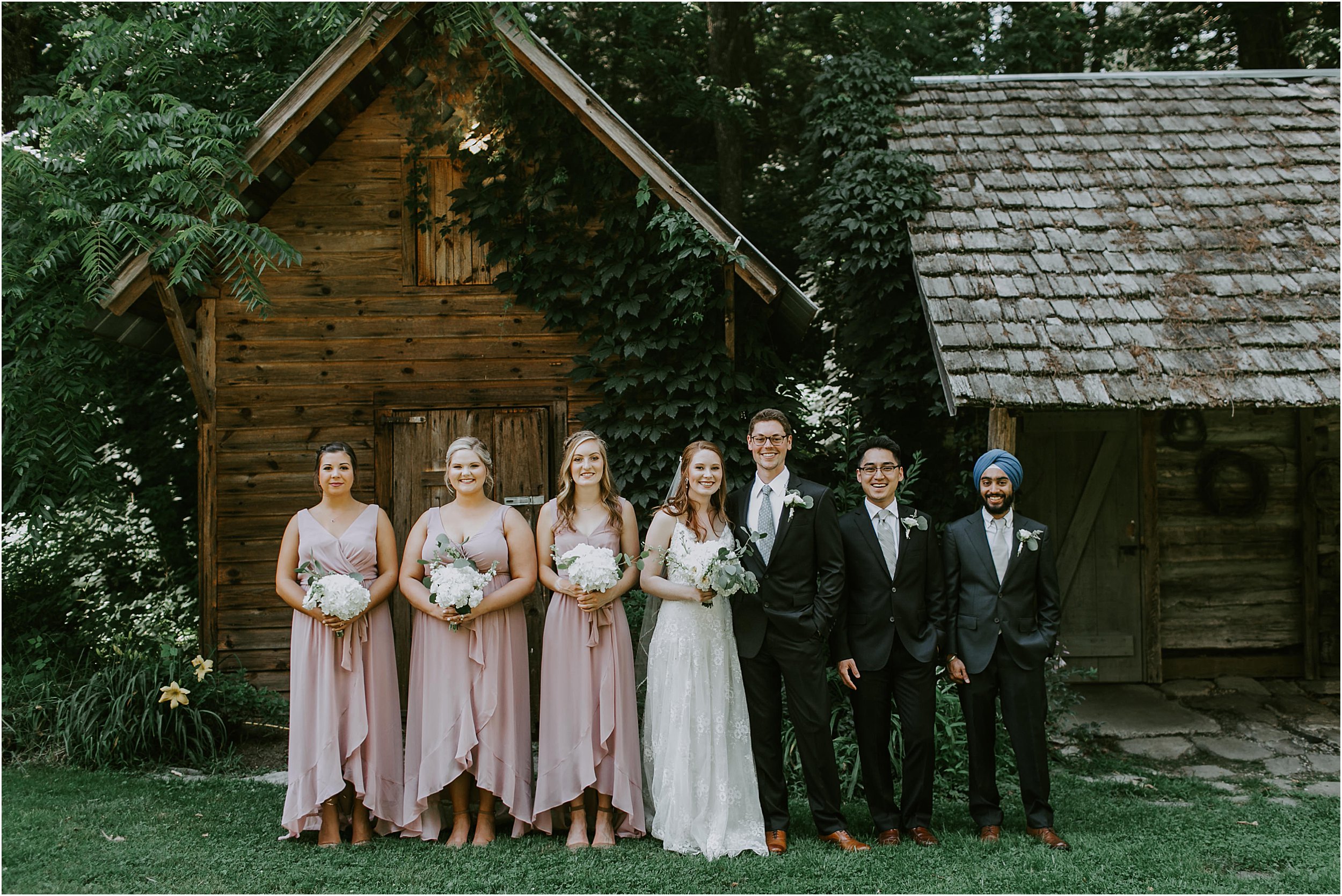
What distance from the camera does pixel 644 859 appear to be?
4.40m

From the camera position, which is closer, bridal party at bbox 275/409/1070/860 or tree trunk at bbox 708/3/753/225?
bridal party at bbox 275/409/1070/860

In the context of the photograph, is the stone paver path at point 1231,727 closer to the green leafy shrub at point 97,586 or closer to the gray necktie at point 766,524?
the gray necktie at point 766,524

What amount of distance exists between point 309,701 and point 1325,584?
890cm

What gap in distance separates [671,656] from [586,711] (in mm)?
506

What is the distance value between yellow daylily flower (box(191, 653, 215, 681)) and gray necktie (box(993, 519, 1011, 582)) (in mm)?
4963

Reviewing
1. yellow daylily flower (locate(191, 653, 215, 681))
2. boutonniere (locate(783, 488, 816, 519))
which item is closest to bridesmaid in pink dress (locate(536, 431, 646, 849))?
boutonniere (locate(783, 488, 816, 519))

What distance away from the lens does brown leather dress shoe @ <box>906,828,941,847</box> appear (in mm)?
4621

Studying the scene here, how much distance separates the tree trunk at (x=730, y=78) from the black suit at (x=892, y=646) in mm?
7614

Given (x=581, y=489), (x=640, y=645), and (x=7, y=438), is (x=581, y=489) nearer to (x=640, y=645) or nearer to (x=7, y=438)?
(x=640, y=645)

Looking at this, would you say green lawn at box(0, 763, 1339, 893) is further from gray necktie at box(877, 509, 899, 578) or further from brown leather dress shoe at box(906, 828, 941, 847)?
gray necktie at box(877, 509, 899, 578)

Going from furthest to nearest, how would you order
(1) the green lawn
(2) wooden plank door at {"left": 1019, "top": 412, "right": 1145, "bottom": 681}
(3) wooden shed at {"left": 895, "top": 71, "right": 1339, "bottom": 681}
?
(2) wooden plank door at {"left": 1019, "top": 412, "right": 1145, "bottom": 681}
(3) wooden shed at {"left": 895, "top": 71, "right": 1339, "bottom": 681}
(1) the green lawn

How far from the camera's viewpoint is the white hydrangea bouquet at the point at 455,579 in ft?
14.5

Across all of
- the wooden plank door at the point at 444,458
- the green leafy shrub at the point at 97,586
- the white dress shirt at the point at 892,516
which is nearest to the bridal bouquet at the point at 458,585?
the white dress shirt at the point at 892,516

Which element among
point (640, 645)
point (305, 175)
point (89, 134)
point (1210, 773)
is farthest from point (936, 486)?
point (89, 134)
